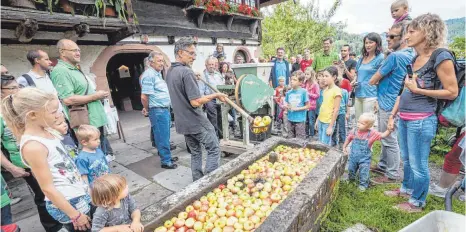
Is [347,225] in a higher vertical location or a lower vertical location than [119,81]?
lower

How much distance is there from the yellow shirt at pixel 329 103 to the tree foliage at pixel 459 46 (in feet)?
19.9

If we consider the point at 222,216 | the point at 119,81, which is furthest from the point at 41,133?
the point at 119,81

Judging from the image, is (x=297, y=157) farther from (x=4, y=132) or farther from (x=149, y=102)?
(x=4, y=132)

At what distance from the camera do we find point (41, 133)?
1560 millimetres

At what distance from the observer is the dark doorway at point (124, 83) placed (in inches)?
461

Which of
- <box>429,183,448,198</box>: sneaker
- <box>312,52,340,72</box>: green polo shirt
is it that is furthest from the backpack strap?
<box>312,52,340,72</box>: green polo shirt

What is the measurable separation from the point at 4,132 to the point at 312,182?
11.0 ft

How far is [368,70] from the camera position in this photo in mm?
3541

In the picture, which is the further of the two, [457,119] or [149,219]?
[457,119]

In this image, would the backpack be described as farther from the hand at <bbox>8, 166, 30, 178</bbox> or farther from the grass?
the hand at <bbox>8, 166, 30, 178</bbox>

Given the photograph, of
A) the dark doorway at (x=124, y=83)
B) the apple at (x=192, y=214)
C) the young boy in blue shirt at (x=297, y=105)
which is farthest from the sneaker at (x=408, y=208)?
the dark doorway at (x=124, y=83)

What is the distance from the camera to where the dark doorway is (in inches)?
461

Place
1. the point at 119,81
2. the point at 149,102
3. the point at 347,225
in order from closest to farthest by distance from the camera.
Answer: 1. the point at 347,225
2. the point at 149,102
3. the point at 119,81

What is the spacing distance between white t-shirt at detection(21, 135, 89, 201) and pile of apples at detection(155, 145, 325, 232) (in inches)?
27.8
